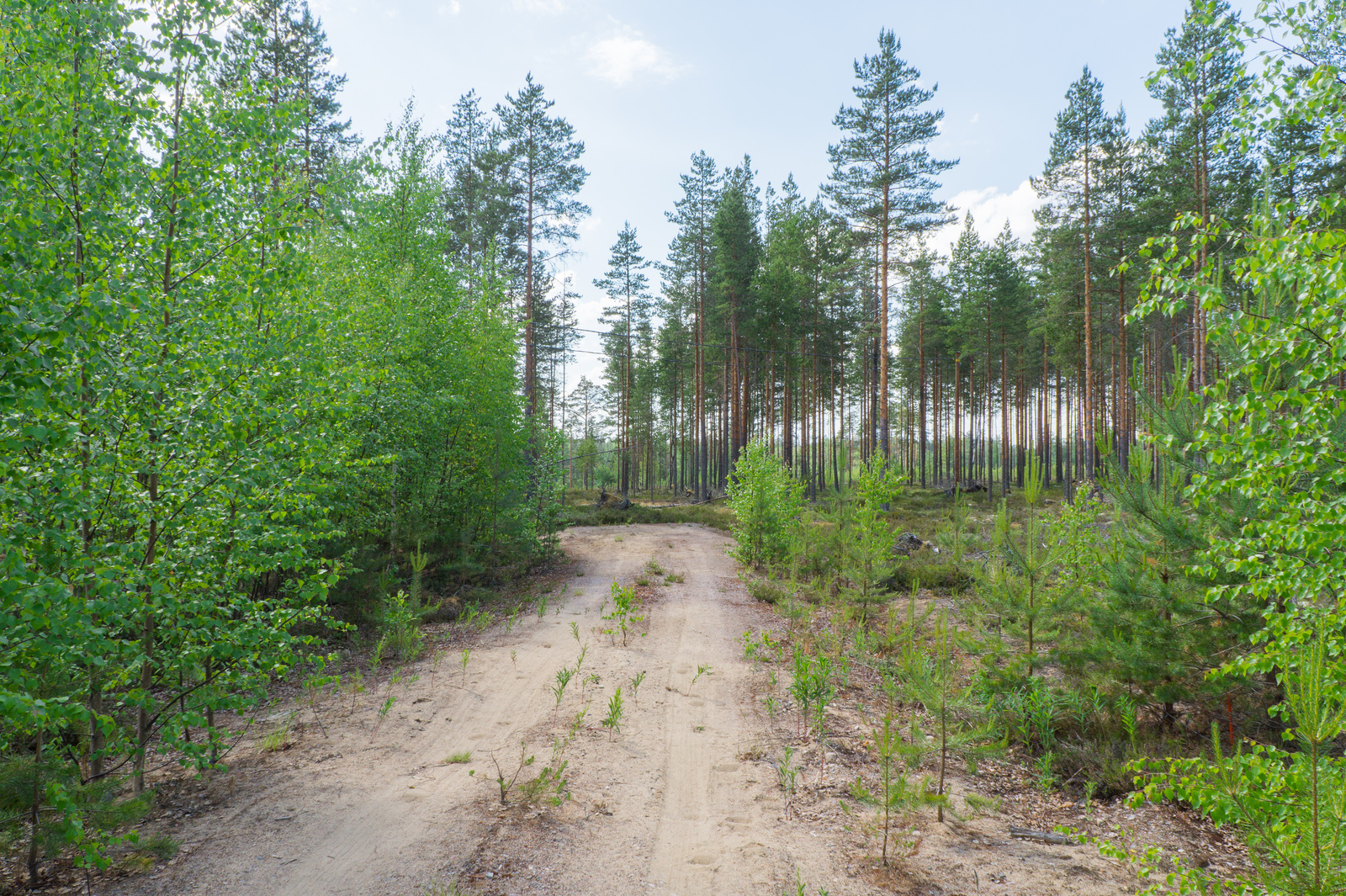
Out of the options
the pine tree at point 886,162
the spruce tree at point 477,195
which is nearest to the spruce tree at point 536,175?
the spruce tree at point 477,195

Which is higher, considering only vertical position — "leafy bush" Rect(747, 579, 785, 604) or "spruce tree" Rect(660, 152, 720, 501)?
"spruce tree" Rect(660, 152, 720, 501)

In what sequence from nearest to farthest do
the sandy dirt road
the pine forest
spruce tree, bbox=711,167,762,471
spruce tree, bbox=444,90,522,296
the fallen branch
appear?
the pine forest, the sandy dirt road, the fallen branch, spruce tree, bbox=444,90,522,296, spruce tree, bbox=711,167,762,471

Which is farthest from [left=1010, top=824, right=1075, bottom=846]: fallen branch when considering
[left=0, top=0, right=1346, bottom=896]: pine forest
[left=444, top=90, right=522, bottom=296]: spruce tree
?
[left=444, top=90, right=522, bottom=296]: spruce tree

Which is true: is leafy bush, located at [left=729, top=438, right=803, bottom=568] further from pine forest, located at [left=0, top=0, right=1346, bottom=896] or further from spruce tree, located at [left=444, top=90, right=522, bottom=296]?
spruce tree, located at [left=444, top=90, right=522, bottom=296]

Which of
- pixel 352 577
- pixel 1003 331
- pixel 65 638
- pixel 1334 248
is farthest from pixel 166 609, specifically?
pixel 1003 331

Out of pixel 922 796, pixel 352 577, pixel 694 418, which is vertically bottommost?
pixel 922 796

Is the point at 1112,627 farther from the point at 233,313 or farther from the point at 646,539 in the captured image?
the point at 646,539

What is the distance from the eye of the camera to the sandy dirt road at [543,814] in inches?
151

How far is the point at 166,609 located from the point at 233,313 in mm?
2321

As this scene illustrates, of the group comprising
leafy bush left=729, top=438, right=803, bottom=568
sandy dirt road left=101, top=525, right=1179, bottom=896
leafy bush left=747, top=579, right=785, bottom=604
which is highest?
leafy bush left=729, top=438, right=803, bottom=568

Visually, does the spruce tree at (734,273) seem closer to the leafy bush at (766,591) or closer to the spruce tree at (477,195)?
the spruce tree at (477,195)

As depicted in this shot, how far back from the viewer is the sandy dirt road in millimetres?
3846

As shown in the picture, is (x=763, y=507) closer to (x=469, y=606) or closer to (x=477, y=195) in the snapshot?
(x=469, y=606)

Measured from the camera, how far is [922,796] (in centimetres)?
456
